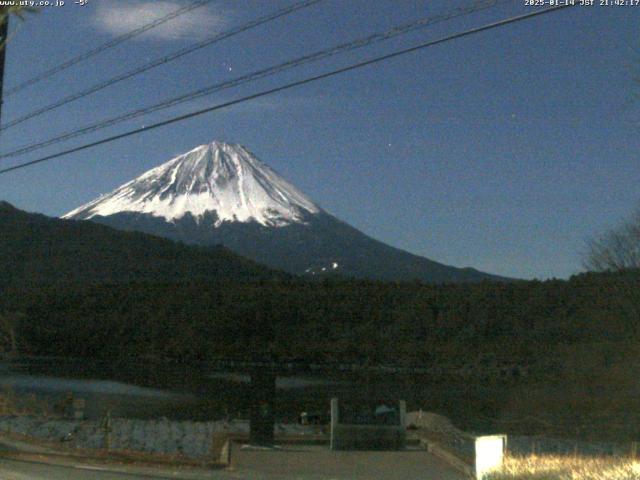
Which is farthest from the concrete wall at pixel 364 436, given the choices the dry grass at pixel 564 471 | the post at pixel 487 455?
the post at pixel 487 455

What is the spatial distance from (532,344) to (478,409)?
2221 cm

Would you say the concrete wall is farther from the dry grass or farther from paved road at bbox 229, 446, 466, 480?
the dry grass

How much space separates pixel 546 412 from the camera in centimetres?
4747

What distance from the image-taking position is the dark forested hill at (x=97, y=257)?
85.9 metres

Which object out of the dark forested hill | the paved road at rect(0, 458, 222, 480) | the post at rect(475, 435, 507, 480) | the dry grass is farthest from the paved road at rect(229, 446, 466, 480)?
the dark forested hill

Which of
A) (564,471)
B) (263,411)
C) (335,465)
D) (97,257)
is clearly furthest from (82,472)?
(97,257)

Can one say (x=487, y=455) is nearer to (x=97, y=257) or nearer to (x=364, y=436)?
(x=364, y=436)

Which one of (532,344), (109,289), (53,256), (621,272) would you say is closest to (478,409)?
(621,272)

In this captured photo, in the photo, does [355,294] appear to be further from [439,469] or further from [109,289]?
[439,469]

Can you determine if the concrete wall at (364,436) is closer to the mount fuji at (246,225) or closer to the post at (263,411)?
the post at (263,411)

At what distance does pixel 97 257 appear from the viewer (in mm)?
90250

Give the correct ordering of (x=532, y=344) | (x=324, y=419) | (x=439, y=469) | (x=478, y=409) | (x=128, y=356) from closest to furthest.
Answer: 1. (x=439, y=469)
2. (x=324, y=419)
3. (x=478, y=409)
4. (x=532, y=344)
5. (x=128, y=356)

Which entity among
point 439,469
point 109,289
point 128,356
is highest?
point 109,289

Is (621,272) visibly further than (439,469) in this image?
Yes
